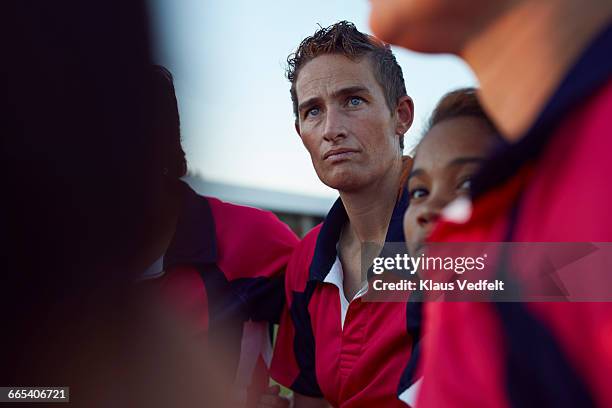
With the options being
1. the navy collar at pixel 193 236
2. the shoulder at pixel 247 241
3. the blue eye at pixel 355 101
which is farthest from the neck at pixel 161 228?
the blue eye at pixel 355 101

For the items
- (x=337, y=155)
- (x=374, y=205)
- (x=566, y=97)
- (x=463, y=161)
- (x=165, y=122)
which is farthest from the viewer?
(x=374, y=205)

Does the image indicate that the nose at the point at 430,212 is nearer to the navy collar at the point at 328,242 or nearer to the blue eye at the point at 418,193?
the blue eye at the point at 418,193

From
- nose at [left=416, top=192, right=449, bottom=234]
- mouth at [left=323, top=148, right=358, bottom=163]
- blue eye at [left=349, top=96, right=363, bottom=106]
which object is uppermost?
blue eye at [left=349, top=96, right=363, bottom=106]

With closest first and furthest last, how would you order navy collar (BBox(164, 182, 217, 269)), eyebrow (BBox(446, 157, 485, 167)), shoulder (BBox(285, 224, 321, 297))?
1. eyebrow (BBox(446, 157, 485, 167))
2. navy collar (BBox(164, 182, 217, 269))
3. shoulder (BBox(285, 224, 321, 297))

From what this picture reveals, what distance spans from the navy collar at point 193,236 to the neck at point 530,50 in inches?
27.3

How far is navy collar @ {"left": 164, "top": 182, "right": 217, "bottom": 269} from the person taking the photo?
1043mm

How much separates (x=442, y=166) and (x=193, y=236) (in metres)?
0.71

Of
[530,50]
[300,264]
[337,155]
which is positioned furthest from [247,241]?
[530,50]

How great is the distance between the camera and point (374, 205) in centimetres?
103

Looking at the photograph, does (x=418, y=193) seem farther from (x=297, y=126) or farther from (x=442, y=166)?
(x=297, y=126)

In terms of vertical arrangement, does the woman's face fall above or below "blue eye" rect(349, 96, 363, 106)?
below

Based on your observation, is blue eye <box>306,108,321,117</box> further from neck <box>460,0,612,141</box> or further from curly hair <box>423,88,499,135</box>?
neck <box>460,0,612,141</box>

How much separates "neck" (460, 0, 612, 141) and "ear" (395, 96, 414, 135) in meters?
0.54

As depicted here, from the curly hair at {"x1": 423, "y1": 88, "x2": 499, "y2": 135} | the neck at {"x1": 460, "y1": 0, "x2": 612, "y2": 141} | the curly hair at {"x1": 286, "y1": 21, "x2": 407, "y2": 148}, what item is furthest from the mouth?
the neck at {"x1": 460, "y1": 0, "x2": 612, "y2": 141}
